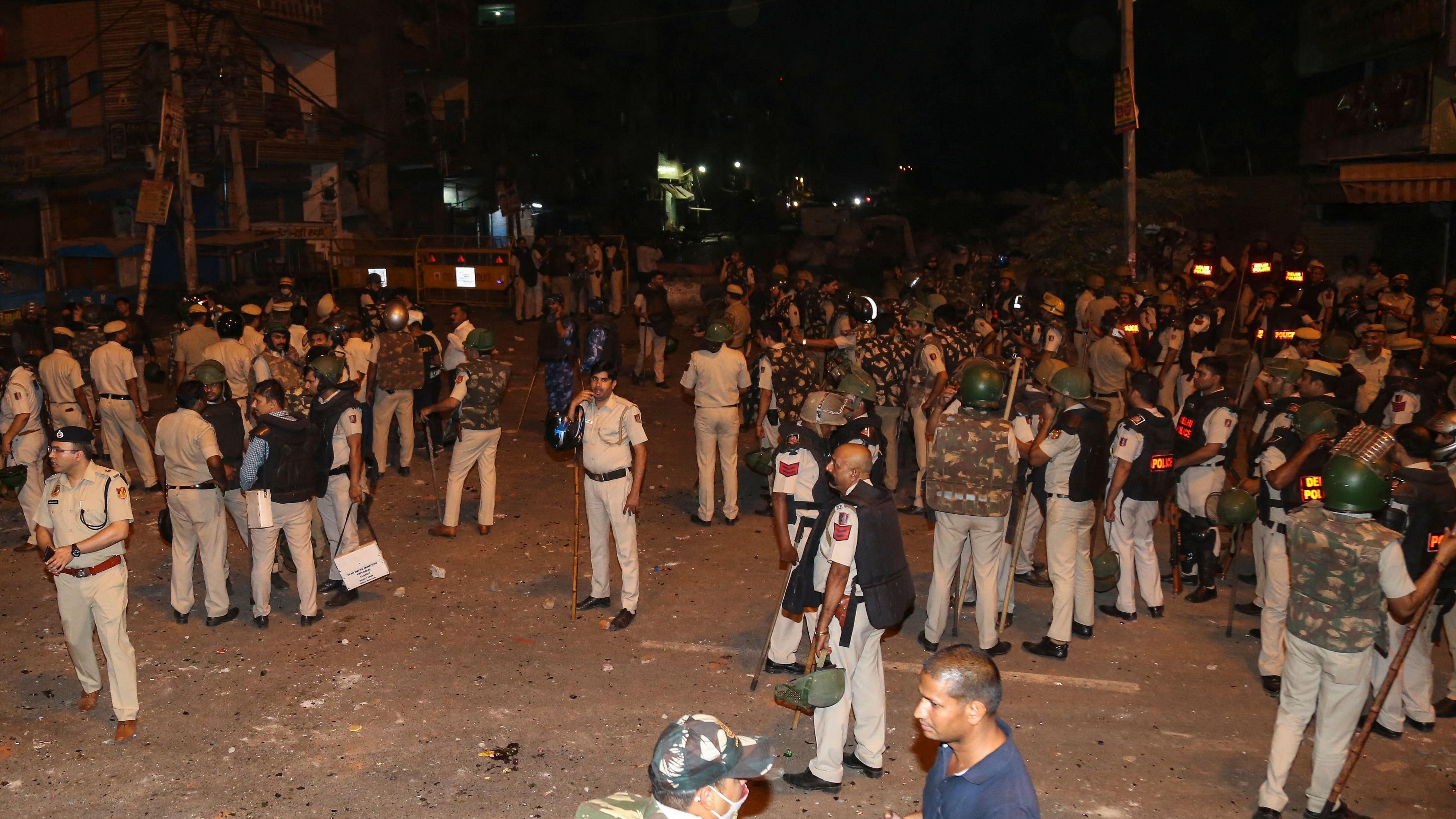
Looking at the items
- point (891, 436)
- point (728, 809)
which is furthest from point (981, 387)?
point (728, 809)

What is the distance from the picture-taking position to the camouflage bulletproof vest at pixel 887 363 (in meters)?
Result: 11.1

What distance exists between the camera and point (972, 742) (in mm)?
3592

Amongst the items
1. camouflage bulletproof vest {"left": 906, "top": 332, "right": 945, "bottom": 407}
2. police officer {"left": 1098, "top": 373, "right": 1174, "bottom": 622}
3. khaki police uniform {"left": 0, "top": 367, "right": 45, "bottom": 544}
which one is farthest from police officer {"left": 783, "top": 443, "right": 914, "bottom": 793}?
khaki police uniform {"left": 0, "top": 367, "right": 45, "bottom": 544}

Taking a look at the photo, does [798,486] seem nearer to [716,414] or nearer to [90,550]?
[716,414]

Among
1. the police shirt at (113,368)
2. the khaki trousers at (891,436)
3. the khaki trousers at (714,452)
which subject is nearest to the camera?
the khaki trousers at (714,452)

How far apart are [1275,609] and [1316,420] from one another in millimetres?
1338

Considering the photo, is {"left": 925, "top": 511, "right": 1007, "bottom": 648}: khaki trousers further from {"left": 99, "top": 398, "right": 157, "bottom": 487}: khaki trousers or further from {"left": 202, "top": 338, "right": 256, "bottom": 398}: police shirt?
{"left": 99, "top": 398, "right": 157, "bottom": 487}: khaki trousers

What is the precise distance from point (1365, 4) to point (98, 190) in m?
29.2

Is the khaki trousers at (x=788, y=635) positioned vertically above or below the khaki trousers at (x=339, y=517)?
below

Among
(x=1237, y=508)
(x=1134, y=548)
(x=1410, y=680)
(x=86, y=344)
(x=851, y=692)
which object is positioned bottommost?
(x=1410, y=680)

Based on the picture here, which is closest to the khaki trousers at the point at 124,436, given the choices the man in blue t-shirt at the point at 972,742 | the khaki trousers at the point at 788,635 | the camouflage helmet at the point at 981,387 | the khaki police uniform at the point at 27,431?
the khaki police uniform at the point at 27,431

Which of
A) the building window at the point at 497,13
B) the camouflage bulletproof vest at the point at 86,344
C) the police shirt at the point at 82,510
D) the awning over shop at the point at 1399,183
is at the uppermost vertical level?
the building window at the point at 497,13

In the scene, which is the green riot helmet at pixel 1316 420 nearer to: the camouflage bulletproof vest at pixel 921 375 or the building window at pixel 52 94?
the camouflage bulletproof vest at pixel 921 375

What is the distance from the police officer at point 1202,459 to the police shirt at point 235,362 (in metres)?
8.76
